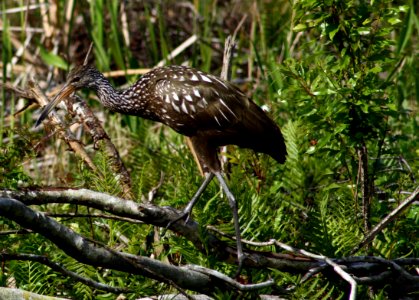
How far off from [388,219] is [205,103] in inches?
46.8

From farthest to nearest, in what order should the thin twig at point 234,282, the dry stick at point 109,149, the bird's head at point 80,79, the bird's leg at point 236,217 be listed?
the bird's head at point 80,79 < the dry stick at point 109,149 < the bird's leg at point 236,217 < the thin twig at point 234,282

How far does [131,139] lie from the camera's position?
6105 millimetres

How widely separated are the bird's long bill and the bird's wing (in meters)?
0.69

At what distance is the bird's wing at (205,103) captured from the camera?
4555 millimetres

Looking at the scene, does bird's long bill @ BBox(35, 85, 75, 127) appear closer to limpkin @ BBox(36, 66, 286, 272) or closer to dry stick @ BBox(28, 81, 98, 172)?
dry stick @ BBox(28, 81, 98, 172)

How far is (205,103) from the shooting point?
4582 mm

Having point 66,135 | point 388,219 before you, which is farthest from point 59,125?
point 388,219

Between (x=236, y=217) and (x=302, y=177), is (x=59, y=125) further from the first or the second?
(x=302, y=177)

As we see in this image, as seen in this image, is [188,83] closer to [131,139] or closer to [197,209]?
[197,209]

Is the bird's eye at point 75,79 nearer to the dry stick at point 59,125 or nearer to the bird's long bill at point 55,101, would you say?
the bird's long bill at point 55,101

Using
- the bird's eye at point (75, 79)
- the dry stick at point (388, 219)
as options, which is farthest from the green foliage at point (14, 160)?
the dry stick at point (388, 219)

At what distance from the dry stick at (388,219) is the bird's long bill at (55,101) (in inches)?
73.5

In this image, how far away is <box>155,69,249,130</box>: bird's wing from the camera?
4555mm

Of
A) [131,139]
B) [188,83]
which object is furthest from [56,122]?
[131,139]
